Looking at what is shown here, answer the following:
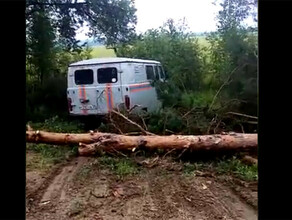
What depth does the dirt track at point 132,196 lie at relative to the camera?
2.37 m

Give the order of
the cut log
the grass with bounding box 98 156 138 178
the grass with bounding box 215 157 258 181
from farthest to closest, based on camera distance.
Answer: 1. the grass with bounding box 98 156 138 178
2. the cut log
3. the grass with bounding box 215 157 258 181

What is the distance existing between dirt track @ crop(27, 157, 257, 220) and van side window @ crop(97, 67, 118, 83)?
6.38 ft

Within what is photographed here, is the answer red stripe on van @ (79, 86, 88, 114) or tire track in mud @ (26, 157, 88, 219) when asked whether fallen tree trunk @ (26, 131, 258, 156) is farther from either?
red stripe on van @ (79, 86, 88, 114)

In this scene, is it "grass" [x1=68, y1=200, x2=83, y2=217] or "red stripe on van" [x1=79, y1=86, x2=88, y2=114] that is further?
"red stripe on van" [x1=79, y1=86, x2=88, y2=114]

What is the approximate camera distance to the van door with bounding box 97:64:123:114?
493 cm

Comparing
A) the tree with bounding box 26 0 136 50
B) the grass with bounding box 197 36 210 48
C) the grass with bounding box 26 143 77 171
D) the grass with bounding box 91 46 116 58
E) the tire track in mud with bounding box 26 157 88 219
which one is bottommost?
the tire track in mud with bounding box 26 157 88 219

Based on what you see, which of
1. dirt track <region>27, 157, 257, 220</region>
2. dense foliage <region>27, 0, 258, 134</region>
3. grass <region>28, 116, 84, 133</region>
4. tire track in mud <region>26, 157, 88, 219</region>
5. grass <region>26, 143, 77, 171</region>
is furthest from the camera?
grass <region>28, 116, 84, 133</region>

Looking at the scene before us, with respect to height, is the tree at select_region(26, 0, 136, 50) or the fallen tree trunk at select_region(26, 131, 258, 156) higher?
the tree at select_region(26, 0, 136, 50)

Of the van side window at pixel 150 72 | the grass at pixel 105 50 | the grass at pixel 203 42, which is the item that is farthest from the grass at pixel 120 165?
the grass at pixel 203 42

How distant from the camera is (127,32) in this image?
6.23 meters

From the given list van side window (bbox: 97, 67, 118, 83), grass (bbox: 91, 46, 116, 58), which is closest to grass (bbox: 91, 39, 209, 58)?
grass (bbox: 91, 46, 116, 58)

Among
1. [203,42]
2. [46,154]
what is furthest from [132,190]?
[203,42]

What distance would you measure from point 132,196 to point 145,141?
3.06 ft
